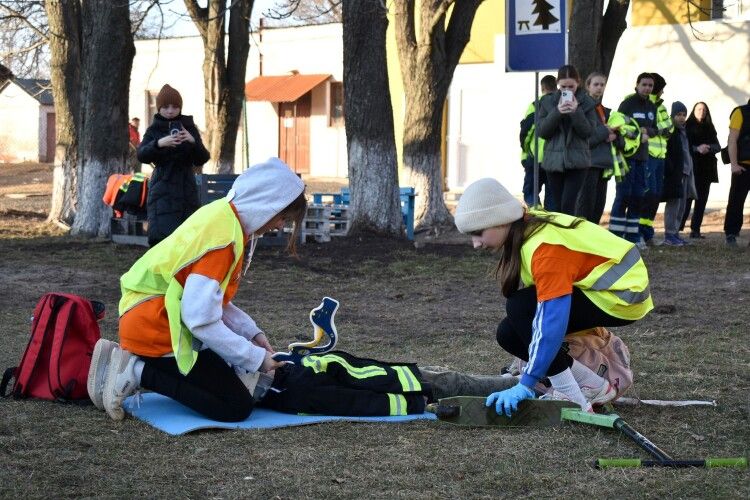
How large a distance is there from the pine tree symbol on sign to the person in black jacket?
2.91m

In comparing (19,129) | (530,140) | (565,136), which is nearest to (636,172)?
(530,140)

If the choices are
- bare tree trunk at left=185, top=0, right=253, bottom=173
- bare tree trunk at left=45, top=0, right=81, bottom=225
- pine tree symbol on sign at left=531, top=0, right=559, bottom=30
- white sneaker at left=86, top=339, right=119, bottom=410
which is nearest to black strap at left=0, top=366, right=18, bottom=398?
white sneaker at left=86, top=339, right=119, bottom=410

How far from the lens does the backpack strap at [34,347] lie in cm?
527

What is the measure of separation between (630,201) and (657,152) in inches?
23.8

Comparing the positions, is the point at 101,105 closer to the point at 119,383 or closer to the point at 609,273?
the point at 119,383

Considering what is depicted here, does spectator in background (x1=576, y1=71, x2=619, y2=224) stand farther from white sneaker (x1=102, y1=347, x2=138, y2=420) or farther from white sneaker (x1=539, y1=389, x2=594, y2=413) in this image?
white sneaker (x1=102, y1=347, x2=138, y2=420)

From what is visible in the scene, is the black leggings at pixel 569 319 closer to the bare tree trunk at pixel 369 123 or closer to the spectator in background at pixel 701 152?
the bare tree trunk at pixel 369 123

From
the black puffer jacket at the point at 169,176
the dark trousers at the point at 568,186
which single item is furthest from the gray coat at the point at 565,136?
the black puffer jacket at the point at 169,176

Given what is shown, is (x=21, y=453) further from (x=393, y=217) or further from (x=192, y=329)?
(x=393, y=217)

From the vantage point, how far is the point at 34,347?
5.27 meters

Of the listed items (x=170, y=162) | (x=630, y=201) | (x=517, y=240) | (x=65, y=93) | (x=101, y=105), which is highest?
(x=65, y=93)

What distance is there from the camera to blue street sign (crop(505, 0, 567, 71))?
30.1ft

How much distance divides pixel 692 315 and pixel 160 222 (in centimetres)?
407

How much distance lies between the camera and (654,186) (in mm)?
12422
